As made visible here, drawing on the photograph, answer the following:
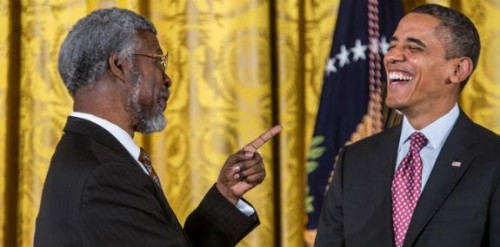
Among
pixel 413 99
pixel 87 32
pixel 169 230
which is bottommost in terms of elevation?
pixel 169 230

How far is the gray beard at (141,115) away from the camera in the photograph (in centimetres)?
184

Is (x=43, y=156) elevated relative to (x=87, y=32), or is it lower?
lower

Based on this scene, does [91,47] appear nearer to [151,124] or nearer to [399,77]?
[151,124]

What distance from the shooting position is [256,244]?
3.20m

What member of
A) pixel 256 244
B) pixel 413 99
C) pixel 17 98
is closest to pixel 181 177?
pixel 256 244

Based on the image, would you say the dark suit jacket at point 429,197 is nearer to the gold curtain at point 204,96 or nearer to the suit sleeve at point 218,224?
the suit sleeve at point 218,224

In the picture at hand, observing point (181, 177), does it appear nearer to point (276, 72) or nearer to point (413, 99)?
point (276, 72)

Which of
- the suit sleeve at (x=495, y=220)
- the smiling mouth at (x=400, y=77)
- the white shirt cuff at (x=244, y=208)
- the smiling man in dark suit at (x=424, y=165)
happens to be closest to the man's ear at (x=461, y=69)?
the smiling man in dark suit at (x=424, y=165)

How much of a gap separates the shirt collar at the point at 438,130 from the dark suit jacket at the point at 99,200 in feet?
2.52

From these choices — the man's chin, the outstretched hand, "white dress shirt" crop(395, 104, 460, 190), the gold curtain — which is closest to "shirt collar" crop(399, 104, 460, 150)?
"white dress shirt" crop(395, 104, 460, 190)

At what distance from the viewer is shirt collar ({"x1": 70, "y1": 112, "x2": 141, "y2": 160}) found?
1792 mm

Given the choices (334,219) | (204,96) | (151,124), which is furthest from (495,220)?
(204,96)

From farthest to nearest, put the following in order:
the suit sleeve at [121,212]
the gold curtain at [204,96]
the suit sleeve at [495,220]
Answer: the gold curtain at [204,96]
the suit sleeve at [495,220]
the suit sleeve at [121,212]

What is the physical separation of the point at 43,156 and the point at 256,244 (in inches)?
34.5
